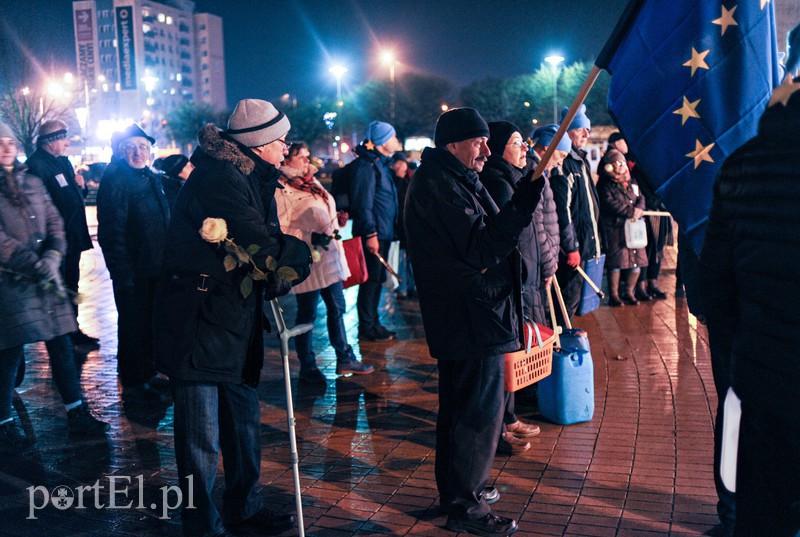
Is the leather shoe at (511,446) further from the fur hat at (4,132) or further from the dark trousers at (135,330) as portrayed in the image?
the fur hat at (4,132)

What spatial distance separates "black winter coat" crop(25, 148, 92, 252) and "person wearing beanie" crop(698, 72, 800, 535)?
6703 millimetres

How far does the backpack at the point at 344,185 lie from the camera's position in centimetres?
888

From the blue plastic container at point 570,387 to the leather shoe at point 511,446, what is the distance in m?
0.55

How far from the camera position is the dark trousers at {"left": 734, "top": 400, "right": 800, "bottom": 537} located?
8.24 ft

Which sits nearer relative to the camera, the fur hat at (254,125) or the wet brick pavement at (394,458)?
the fur hat at (254,125)

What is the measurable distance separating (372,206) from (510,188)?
357cm

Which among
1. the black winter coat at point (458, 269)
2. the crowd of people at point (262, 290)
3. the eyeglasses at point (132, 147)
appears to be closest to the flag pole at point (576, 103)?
the crowd of people at point (262, 290)

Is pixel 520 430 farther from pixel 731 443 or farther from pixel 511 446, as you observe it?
pixel 731 443

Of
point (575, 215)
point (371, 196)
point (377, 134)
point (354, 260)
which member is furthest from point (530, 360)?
point (377, 134)

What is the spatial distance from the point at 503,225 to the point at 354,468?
2.09 m

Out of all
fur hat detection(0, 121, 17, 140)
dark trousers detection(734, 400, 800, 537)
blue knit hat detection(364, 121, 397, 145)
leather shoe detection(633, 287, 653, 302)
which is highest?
blue knit hat detection(364, 121, 397, 145)

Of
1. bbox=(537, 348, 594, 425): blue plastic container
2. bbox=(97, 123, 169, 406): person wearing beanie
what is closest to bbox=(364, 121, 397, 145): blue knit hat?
bbox=(97, 123, 169, 406): person wearing beanie

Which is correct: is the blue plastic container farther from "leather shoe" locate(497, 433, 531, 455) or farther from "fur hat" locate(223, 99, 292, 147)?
"fur hat" locate(223, 99, 292, 147)

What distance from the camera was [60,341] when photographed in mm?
5887
